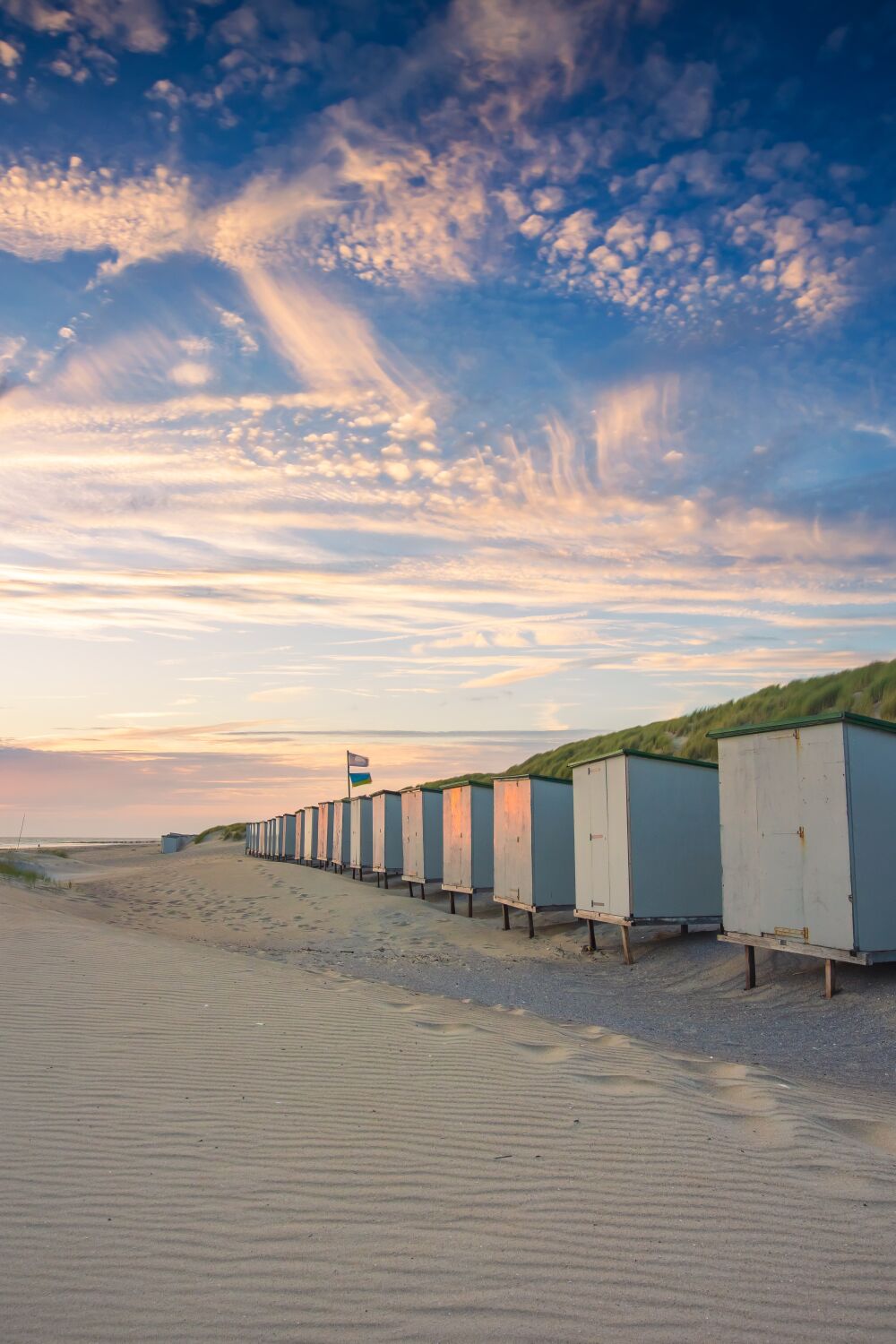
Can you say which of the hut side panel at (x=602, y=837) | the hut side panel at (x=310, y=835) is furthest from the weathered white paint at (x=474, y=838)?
the hut side panel at (x=310, y=835)

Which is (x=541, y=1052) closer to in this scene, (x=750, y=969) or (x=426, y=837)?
(x=750, y=969)

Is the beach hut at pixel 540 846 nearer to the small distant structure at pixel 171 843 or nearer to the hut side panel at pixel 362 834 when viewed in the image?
the hut side panel at pixel 362 834

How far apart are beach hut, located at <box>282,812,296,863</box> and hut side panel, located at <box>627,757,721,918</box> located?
33.5 m

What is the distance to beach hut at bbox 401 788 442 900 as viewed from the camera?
83.0 feet

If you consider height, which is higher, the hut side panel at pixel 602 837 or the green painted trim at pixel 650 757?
the green painted trim at pixel 650 757

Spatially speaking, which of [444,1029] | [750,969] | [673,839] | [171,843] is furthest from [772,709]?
[171,843]

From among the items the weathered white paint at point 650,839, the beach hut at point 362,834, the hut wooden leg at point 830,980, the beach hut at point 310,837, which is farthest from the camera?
the beach hut at point 310,837

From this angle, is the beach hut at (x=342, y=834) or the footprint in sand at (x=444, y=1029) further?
the beach hut at (x=342, y=834)

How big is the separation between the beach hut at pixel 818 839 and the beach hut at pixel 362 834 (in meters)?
19.8

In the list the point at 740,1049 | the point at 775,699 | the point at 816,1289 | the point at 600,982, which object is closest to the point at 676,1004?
the point at 600,982

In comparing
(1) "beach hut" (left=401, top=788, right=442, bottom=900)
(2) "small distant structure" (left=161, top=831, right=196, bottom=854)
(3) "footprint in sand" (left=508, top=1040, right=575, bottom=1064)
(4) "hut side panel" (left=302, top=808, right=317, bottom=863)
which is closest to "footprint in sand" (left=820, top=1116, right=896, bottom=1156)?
(3) "footprint in sand" (left=508, top=1040, right=575, bottom=1064)

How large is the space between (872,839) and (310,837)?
32508 mm

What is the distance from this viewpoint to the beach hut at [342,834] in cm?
3369

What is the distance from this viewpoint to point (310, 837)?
40.9m
